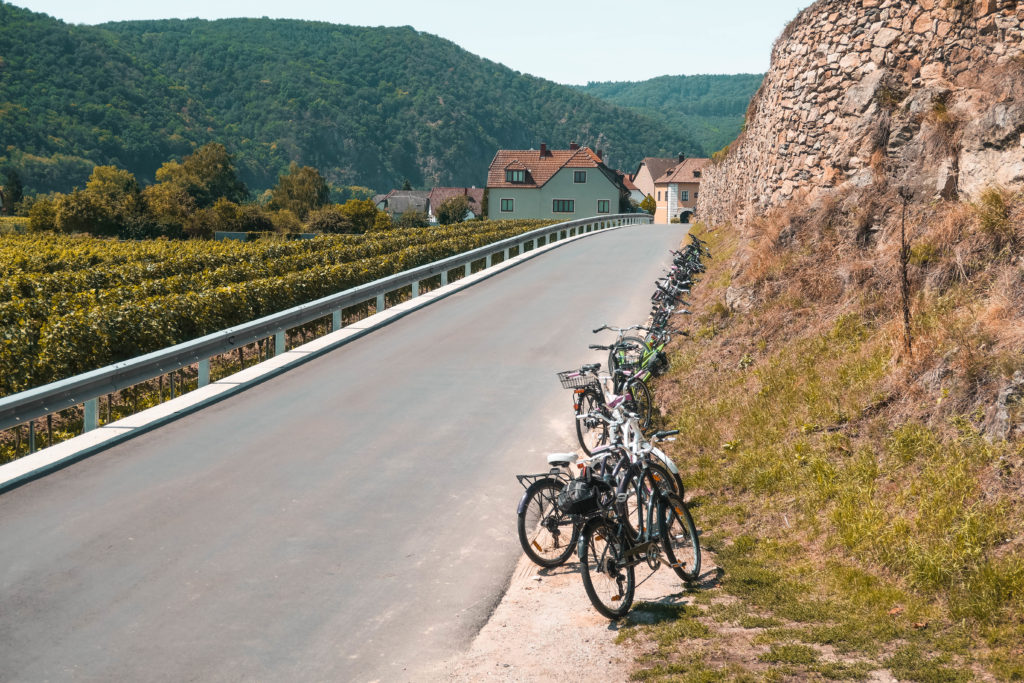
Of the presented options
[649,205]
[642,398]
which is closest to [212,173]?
[649,205]

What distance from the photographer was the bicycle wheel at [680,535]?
6.99 meters

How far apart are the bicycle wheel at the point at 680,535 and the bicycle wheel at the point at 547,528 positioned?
710 mm

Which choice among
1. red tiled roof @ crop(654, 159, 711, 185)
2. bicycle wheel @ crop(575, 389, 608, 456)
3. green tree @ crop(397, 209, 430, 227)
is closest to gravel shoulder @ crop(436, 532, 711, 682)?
bicycle wheel @ crop(575, 389, 608, 456)

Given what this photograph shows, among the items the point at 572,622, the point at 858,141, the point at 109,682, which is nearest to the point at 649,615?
the point at 572,622

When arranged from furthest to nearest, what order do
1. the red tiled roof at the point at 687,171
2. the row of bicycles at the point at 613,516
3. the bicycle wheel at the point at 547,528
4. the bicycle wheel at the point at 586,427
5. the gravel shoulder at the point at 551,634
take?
the red tiled roof at the point at 687,171, the bicycle wheel at the point at 586,427, the bicycle wheel at the point at 547,528, the row of bicycles at the point at 613,516, the gravel shoulder at the point at 551,634

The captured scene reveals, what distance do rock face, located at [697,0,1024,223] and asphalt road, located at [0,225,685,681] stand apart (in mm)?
6900

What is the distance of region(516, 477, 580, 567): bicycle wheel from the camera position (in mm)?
7355

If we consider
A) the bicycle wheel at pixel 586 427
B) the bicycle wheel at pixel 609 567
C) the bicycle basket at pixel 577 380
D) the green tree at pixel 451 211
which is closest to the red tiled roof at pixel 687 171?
the green tree at pixel 451 211

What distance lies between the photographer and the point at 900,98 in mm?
16281

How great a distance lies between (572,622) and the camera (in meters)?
6.35

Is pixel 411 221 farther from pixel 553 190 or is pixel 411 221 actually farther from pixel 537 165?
pixel 553 190

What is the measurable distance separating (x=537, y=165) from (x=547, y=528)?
9634 centimetres

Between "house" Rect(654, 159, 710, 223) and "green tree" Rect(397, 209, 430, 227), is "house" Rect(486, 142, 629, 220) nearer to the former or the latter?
"green tree" Rect(397, 209, 430, 227)

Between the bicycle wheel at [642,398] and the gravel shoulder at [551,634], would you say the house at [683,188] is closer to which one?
the bicycle wheel at [642,398]
